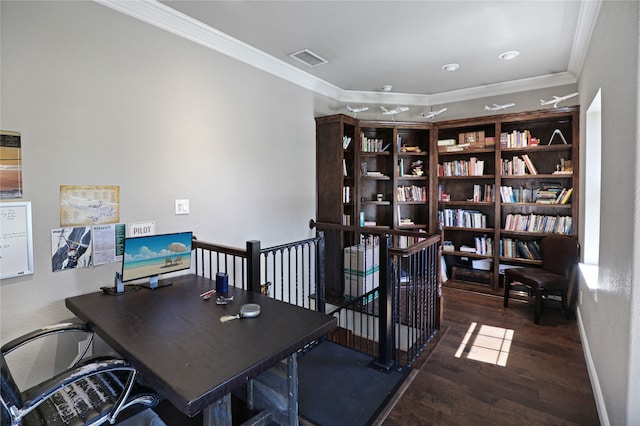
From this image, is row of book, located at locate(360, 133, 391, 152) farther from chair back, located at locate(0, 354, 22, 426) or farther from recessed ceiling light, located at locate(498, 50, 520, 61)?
chair back, located at locate(0, 354, 22, 426)

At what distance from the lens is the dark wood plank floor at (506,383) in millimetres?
1940

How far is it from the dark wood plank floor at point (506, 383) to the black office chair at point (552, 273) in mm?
301

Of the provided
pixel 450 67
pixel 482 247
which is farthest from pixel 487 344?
pixel 450 67

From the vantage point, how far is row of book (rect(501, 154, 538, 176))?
4.02m

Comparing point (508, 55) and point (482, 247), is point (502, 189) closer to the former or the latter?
point (482, 247)

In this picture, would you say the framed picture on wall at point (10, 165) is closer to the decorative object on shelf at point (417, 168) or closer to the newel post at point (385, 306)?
the newel post at point (385, 306)

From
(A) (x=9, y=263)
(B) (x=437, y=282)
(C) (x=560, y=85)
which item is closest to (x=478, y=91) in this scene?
(C) (x=560, y=85)

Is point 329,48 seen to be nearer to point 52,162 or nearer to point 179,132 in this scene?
point 179,132

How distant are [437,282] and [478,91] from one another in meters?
2.91

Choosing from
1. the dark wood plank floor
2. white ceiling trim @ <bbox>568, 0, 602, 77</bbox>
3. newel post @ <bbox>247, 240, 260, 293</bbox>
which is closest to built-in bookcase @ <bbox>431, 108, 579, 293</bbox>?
white ceiling trim @ <bbox>568, 0, 602, 77</bbox>

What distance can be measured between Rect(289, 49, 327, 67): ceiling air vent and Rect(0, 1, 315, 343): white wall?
1.23ft

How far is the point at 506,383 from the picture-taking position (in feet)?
7.46

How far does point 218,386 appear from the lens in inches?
42.3

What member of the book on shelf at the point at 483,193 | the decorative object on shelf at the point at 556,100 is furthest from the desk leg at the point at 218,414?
the decorative object on shelf at the point at 556,100
